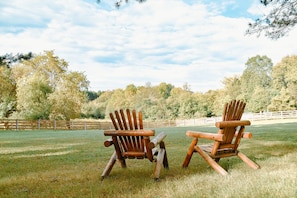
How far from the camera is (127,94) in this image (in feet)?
205

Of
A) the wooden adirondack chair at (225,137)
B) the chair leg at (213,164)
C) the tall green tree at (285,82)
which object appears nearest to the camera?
the chair leg at (213,164)

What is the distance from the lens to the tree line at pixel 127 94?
32.0 metres

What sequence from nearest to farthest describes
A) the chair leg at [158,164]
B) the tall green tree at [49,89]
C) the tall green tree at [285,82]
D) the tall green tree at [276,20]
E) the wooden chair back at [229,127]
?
the chair leg at [158,164], the wooden chair back at [229,127], the tall green tree at [276,20], the tall green tree at [49,89], the tall green tree at [285,82]

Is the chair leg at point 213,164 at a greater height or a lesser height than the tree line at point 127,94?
lesser

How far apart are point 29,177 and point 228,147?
328 cm

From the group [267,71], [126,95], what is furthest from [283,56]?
[126,95]

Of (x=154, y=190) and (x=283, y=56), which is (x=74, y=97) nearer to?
(x=154, y=190)

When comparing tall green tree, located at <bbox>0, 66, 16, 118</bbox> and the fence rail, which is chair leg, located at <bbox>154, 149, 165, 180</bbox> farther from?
tall green tree, located at <bbox>0, 66, 16, 118</bbox>

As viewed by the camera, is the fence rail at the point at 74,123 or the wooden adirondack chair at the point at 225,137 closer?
the wooden adirondack chair at the point at 225,137

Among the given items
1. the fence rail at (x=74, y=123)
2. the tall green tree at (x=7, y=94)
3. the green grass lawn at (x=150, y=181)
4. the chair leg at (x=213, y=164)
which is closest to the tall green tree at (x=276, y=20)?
the green grass lawn at (x=150, y=181)

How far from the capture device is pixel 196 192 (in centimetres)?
322

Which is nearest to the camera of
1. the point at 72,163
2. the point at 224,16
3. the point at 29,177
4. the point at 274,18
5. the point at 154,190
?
the point at 154,190

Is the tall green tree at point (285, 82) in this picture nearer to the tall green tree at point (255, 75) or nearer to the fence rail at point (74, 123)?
the tall green tree at point (255, 75)

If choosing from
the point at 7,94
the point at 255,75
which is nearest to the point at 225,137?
the point at 7,94
